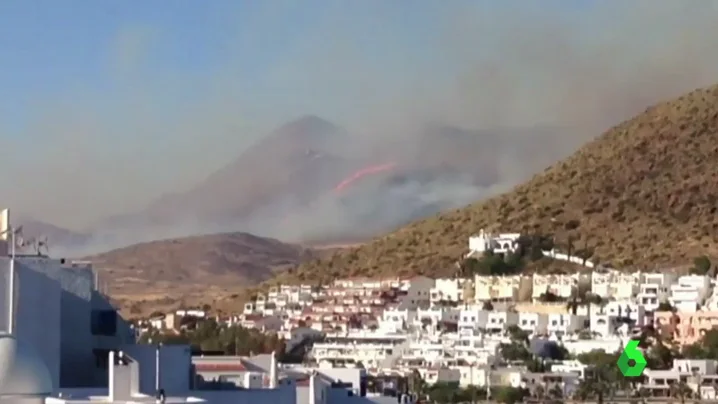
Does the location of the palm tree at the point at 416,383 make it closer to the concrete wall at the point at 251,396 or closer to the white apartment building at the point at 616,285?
the white apartment building at the point at 616,285

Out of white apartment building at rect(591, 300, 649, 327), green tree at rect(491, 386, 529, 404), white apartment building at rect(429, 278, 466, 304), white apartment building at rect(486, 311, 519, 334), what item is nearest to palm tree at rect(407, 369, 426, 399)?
green tree at rect(491, 386, 529, 404)

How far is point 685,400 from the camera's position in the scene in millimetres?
61531

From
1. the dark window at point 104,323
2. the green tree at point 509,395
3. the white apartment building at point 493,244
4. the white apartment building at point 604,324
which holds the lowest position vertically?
the green tree at point 509,395

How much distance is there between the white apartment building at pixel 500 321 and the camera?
246 ft

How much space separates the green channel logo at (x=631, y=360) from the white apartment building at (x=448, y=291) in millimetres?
20779

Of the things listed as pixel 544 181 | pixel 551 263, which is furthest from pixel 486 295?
pixel 544 181

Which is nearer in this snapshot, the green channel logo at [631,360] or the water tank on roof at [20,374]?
the water tank on roof at [20,374]

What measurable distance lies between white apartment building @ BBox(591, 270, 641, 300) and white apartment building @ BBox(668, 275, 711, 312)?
200cm

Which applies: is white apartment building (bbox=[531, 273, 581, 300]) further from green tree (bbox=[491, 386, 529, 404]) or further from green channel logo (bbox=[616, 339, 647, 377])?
green tree (bbox=[491, 386, 529, 404])

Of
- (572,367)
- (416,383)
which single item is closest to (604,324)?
(572,367)

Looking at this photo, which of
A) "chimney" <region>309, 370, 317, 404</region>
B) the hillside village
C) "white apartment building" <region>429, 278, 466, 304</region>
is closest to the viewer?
"chimney" <region>309, 370, 317, 404</region>

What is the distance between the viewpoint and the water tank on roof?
13.5 m

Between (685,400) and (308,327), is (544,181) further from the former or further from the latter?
(685,400)

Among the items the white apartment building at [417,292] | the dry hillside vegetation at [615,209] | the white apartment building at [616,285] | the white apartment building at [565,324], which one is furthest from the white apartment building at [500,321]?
the dry hillside vegetation at [615,209]
